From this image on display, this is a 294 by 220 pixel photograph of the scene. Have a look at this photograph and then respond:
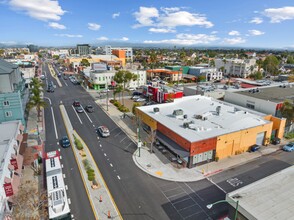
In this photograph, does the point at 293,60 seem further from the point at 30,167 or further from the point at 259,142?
the point at 30,167

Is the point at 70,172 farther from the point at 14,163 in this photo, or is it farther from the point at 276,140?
the point at 276,140

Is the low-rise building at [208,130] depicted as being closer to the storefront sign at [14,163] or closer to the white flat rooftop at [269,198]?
the white flat rooftop at [269,198]

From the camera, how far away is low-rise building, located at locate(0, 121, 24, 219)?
857 inches

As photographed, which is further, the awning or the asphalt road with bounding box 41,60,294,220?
the awning

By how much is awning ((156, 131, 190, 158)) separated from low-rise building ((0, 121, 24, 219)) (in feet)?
77.8

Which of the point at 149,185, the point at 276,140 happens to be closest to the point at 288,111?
the point at 276,140

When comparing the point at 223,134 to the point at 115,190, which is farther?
the point at 223,134

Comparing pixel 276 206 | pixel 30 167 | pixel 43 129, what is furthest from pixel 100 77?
pixel 276 206

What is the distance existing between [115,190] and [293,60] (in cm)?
21319

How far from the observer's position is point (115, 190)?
2773 centimetres

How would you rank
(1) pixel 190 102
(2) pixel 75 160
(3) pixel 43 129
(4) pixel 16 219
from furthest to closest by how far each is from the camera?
(1) pixel 190 102
(3) pixel 43 129
(2) pixel 75 160
(4) pixel 16 219

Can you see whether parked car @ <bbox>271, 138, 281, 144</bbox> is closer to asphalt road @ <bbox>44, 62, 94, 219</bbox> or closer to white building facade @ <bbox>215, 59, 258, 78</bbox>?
asphalt road @ <bbox>44, 62, 94, 219</bbox>

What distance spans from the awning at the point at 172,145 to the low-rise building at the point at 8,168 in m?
23.7

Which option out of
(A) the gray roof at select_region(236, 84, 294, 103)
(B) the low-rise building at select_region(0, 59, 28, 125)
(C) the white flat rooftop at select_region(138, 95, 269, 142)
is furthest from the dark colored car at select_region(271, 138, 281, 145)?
(B) the low-rise building at select_region(0, 59, 28, 125)
